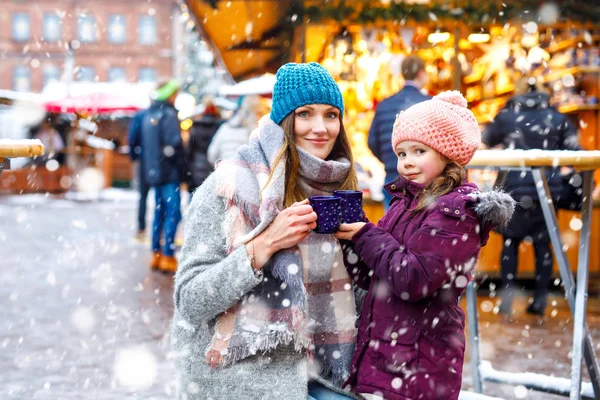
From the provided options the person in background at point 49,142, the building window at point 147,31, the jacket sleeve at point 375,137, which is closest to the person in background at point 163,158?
the jacket sleeve at point 375,137

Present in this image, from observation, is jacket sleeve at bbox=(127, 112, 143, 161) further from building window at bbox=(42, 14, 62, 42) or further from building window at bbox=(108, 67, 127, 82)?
building window at bbox=(42, 14, 62, 42)

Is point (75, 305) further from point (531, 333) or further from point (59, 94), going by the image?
point (59, 94)

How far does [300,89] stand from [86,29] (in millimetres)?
56493

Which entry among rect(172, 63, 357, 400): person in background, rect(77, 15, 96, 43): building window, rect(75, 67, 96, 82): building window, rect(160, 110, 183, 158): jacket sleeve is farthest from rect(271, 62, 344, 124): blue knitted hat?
rect(77, 15, 96, 43): building window

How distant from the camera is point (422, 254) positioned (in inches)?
91.7

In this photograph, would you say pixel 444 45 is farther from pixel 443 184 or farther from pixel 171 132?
pixel 443 184

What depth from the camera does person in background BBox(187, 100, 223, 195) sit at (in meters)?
10.2

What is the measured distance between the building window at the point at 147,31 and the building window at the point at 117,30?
1052 mm

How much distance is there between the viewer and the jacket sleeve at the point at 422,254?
7.57 feet

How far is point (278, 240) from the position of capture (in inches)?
93.5

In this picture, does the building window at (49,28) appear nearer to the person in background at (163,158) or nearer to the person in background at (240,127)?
the person in background at (163,158)

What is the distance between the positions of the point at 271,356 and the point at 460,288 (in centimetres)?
60

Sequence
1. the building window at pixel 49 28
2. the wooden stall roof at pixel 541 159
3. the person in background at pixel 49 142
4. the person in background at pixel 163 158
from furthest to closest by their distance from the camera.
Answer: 1. the building window at pixel 49 28
2. the person in background at pixel 49 142
3. the person in background at pixel 163 158
4. the wooden stall roof at pixel 541 159

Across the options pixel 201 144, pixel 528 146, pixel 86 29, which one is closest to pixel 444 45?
pixel 201 144
